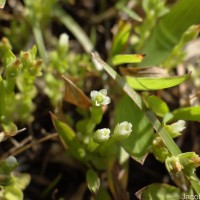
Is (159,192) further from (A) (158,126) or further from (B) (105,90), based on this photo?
(B) (105,90)

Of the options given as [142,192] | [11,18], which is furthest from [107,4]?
[142,192]

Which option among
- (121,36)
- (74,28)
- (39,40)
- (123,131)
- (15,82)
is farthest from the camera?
(74,28)

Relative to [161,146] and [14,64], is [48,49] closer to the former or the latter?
[14,64]

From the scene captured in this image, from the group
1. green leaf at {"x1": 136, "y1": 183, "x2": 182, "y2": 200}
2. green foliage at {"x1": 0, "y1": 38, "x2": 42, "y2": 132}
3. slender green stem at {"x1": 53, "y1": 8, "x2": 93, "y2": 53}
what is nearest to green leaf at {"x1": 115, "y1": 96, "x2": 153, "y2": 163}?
green leaf at {"x1": 136, "y1": 183, "x2": 182, "y2": 200}

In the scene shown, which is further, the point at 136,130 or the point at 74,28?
the point at 74,28

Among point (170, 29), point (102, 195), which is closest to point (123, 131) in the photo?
point (102, 195)

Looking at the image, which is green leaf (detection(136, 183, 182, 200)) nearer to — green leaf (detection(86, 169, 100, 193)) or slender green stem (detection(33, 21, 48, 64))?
green leaf (detection(86, 169, 100, 193))

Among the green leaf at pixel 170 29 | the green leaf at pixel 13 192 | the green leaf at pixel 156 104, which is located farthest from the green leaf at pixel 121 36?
the green leaf at pixel 13 192
